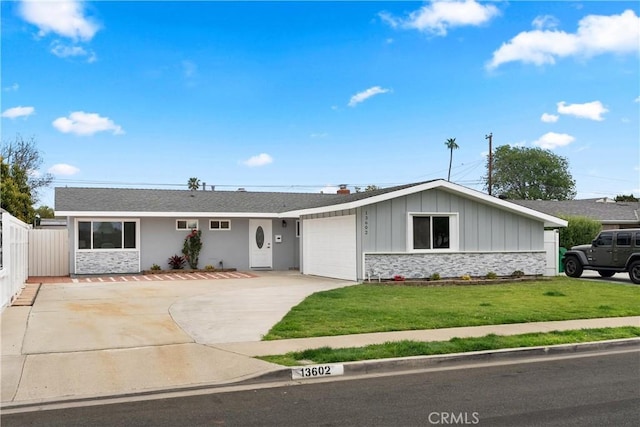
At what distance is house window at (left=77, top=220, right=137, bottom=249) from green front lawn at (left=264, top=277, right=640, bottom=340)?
10.6 meters

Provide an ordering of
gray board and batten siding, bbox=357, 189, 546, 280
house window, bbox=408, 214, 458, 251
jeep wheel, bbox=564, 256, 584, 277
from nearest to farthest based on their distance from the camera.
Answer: gray board and batten siding, bbox=357, 189, 546, 280, house window, bbox=408, 214, 458, 251, jeep wheel, bbox=564, 256, 584, 277

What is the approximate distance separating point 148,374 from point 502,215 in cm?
1636

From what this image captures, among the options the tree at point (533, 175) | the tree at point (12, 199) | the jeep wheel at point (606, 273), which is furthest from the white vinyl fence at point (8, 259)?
the tree at point (533, 175)

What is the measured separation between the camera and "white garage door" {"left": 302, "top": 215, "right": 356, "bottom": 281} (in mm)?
19375

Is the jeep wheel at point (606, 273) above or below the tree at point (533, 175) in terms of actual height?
below

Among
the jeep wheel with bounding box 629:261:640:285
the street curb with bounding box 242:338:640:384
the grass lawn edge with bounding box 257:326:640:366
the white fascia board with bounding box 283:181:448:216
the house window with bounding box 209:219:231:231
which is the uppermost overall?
the white fascia board with bounding box 283:181:448:216

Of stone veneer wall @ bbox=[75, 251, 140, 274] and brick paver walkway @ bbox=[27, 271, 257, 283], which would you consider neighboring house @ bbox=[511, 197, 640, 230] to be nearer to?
brick paver walkway @ bbox=[27, 271, 257, 283]

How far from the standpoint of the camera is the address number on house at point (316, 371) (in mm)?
7367

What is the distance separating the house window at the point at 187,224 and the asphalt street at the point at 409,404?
58.4 ft

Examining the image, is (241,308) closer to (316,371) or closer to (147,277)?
(316,371)

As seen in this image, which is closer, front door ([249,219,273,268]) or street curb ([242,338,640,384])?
street curb ([242,338,640,384])

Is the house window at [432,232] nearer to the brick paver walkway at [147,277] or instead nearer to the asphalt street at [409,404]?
the brick paver walkway at [147,277]

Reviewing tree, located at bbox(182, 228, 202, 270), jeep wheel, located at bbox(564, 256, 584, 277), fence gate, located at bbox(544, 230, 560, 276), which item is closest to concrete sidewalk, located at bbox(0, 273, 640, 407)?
tree, located at bbox(182, 228, 202, 270)

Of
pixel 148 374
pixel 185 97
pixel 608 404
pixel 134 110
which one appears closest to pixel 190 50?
pixel 185 97
